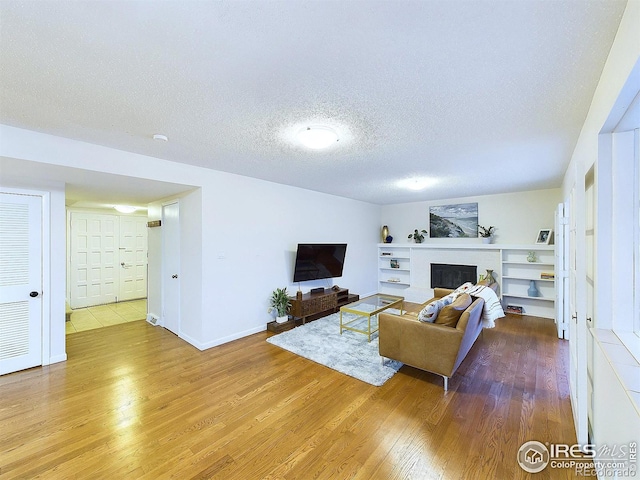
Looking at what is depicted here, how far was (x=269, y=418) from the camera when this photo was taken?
7.18 feet

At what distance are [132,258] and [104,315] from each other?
1.74 meters

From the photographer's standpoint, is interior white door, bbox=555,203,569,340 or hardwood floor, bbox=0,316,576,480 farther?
interior white door, bbox=555,203,569,340

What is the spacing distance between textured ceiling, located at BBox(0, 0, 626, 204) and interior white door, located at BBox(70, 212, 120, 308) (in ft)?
15.0

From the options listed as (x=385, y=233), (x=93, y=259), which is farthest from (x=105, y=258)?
(x=385, y=233)

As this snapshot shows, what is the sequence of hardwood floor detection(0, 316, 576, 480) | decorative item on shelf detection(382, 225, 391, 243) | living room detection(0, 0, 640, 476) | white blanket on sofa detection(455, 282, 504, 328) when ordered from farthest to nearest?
decorative item on shelf detection(382, 225, 391, 243), white blanket on sofa detection(455, 282, 504, 328), hardwood floor detection(0, 316, 576, 480), living room detection(0, 0, 640, 476)

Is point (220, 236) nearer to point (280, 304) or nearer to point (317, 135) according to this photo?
point (280, 304)

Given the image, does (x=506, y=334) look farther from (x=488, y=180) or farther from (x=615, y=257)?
(x=615, y=257)

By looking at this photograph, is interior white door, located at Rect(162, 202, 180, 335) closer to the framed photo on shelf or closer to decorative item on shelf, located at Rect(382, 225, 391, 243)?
decorative item on shelf, located at Rect(382, 225, 391, 243)

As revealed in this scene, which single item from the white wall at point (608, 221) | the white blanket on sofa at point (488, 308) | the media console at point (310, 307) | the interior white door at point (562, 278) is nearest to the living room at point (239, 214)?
the white wall at point (608, 221)

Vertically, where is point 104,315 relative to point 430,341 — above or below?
below

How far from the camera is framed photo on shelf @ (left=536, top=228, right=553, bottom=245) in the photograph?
4.84 m

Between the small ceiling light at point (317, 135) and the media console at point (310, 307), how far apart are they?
9.12 feet

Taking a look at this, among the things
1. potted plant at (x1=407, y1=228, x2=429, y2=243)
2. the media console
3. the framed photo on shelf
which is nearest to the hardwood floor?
the media console

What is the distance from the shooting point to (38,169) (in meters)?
2.58
